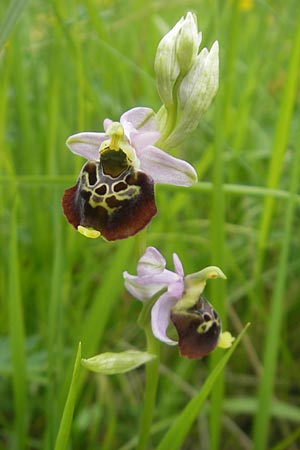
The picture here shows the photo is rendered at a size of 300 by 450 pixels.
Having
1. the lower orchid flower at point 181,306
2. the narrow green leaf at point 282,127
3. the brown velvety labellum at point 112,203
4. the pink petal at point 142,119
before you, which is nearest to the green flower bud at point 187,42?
the pink petal at point 142,119

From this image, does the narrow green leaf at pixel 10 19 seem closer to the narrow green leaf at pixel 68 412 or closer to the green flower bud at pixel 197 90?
the green flower bud at pixel 197 90

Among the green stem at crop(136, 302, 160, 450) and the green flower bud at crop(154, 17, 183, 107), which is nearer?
the green flower bud at crop(154, 17, 183, 107)

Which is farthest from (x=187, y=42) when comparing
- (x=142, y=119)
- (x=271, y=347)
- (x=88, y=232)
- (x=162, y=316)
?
(x=271, y=347)

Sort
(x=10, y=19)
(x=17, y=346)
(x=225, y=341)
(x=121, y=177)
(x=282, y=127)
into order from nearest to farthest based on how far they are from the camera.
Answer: (x=10, y=19)
(x=121, y=177)
(x=225, y=341)
(x=17, y=346)
(x=282, y=127)

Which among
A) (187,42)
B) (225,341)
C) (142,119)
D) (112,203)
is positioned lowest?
(225,341)

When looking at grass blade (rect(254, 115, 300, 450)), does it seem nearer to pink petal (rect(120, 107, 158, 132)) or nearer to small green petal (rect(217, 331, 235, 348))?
small green petal (rect(217, 331, 235, 348))

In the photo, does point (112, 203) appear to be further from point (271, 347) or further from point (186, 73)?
point (271, 347)

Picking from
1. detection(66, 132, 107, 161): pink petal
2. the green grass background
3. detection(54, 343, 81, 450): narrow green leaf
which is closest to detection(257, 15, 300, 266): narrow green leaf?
the green grass background

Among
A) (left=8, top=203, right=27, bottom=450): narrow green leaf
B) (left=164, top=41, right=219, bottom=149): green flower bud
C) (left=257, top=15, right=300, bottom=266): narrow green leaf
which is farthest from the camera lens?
(left=257, top=15, right=300, bottom=266): narrow green leaf
